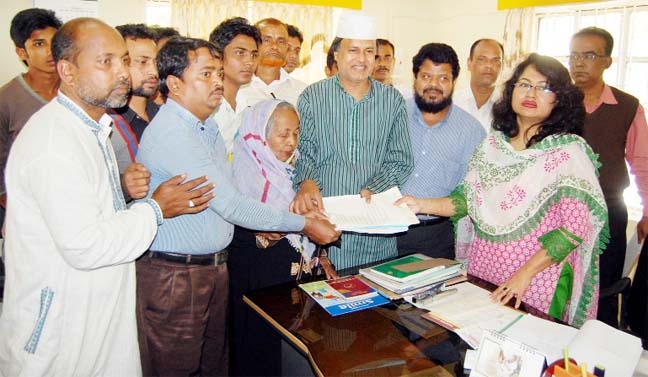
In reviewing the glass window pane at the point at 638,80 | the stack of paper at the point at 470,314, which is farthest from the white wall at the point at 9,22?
the glass window pane at the point at 638,80

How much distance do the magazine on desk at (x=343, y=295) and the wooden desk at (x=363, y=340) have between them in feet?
0.10

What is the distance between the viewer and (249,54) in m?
3.02

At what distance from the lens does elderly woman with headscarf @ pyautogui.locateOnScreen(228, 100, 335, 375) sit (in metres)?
2.38

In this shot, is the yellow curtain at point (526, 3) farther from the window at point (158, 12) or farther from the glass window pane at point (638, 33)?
the window at point (158, 12)

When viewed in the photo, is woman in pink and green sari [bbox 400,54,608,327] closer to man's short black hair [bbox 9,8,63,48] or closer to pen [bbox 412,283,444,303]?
pen [bbox 412,283,444,303]

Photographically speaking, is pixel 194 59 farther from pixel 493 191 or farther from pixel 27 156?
pixel 493 191

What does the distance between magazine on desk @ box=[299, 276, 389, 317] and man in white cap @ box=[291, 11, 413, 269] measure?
0.59 m

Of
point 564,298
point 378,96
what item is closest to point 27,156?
point 378,96

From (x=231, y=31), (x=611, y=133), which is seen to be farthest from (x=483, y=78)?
(x=231, y=31)

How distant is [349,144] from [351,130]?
73 millimetres

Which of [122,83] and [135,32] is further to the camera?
[135,32]

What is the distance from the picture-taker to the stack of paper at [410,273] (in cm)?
183

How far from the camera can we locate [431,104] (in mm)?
2754

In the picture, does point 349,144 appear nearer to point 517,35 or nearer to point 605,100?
point 605,100
